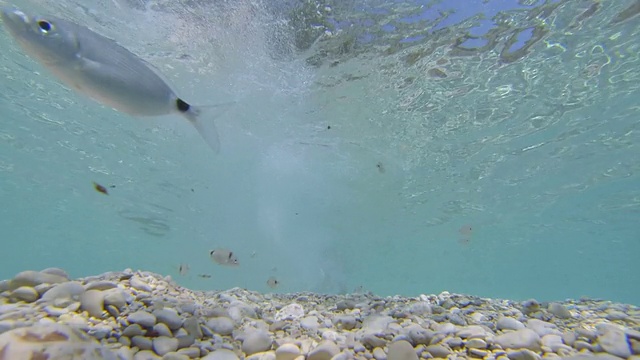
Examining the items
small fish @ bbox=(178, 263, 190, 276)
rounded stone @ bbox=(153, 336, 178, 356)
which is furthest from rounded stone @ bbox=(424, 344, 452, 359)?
small fish @ bbox=(178, 263, 190, 276)

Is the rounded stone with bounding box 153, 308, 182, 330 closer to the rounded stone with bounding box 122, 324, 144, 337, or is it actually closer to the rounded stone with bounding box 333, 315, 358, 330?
the rounded stone with bounding box 122, 324, 144, 337

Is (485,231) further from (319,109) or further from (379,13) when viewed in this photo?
(379,13)

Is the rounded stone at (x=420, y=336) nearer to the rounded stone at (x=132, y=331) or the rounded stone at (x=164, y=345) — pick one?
the rounded stone at (x=164, y=345)

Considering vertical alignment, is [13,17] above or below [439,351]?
above

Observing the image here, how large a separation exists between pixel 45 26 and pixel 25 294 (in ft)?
7.35

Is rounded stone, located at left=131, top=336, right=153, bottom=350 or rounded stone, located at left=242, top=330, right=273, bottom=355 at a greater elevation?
rounded stone, located at left=242, top=330, right=273, bottom=355

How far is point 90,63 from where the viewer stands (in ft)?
7.99

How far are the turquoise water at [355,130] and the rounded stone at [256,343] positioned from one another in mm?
5769

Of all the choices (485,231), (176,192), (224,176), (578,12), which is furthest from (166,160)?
(485,231)

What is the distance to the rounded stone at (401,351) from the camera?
2502 mm

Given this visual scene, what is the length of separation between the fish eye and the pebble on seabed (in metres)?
2.00

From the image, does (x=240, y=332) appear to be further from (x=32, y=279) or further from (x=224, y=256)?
(x=224, y=256)

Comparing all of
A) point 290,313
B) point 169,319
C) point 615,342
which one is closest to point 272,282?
point 290,313

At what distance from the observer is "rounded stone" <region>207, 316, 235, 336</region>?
3000mm
